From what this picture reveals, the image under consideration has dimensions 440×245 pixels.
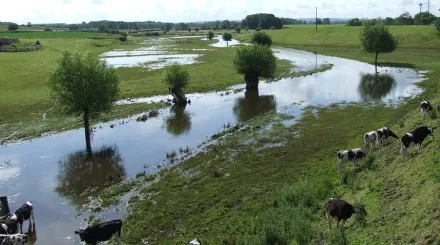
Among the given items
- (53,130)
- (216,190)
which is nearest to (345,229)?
(216,190)

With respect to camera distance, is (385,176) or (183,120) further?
(183,120)

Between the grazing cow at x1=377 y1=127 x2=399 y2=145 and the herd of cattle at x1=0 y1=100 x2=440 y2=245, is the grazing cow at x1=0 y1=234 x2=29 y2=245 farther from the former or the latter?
the grazing cow at x1=377 y1=127 x2=399 y2=145

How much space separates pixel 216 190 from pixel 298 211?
7.51m

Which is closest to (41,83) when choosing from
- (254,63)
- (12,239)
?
(254,63)

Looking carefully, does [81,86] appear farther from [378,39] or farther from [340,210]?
[378,39]

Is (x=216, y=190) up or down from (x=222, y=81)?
down

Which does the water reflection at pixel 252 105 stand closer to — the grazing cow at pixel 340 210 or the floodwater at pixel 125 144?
the floodwater at pixel 125 144

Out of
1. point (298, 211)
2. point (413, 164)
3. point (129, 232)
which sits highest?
point (413, 164)

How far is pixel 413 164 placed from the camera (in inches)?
773

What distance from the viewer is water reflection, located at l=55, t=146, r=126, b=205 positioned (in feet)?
91.0

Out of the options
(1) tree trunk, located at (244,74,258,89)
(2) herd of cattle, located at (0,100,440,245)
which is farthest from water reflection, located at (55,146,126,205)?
(1) tree trunk, located at (244,74,258,89)

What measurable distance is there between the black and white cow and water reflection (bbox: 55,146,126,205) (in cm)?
360

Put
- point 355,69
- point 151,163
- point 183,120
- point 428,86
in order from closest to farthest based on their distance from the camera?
point 151,163, point 183,120, point 428,86, point 355,69

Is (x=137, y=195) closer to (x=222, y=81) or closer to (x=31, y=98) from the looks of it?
(x=31, y=98)
